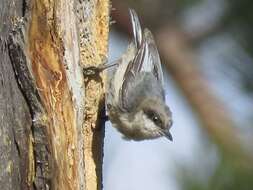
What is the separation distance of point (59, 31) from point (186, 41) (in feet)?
5.91

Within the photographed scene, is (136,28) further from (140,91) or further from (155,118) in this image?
(155,118)

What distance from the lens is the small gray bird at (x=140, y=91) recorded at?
5.11 metres

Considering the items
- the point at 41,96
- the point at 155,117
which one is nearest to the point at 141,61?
the point at 155,117

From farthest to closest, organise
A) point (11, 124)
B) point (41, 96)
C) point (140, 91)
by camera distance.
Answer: point (140, 91) < point (41, 96) < point (11, 124)

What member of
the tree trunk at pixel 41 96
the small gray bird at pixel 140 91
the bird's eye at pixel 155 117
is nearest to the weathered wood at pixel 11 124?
the tree trunk at pixel 41 96

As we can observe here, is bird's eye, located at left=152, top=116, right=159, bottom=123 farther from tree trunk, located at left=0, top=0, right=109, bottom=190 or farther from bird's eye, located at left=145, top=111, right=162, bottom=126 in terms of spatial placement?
tree trunk, located at left=0, top=0, right=109, bottom=190

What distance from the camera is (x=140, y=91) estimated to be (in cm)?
536

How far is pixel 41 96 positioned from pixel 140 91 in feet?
6.80

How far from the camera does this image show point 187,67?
5125 millimetres

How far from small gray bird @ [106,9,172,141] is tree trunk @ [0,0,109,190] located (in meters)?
1.16

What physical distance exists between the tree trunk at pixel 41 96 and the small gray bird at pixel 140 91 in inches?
45.6

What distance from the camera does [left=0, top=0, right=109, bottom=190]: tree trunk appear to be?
3.20 meters

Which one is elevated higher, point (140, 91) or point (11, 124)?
point (140, 91)

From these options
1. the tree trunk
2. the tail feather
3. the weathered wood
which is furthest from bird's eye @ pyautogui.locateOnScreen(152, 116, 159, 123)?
the weathered wood
